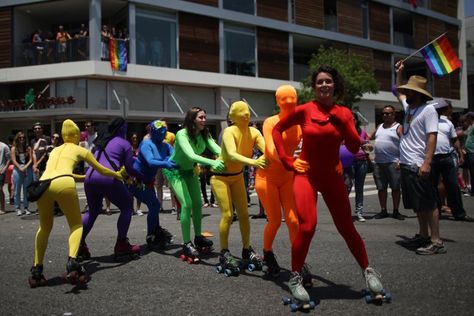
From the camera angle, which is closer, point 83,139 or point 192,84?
point 83,139

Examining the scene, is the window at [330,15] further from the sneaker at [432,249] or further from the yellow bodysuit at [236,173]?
the yellow bodysuit at [236,173]

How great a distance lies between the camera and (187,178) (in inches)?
235

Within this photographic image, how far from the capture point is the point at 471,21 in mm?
47469

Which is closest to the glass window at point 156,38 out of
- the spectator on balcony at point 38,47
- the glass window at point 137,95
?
the glass window at point 137,95

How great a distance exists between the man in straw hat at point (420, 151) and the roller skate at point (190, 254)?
9.49 feet

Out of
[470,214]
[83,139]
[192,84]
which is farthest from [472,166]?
[192,84]

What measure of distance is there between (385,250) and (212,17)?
2321 cm

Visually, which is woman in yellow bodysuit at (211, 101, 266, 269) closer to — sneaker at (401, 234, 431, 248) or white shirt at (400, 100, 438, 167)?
white shirt at (400, 100, 438, 167)

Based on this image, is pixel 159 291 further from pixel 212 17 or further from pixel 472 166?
pixel 212 17

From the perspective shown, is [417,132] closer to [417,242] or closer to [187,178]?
[417,242]

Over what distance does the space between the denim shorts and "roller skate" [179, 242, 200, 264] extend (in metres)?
4.65

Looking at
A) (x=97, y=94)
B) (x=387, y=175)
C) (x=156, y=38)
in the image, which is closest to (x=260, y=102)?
(x=156, y=38)

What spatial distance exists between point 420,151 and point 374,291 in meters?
2.52

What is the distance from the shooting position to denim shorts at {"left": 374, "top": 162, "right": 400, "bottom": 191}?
28.4 ft
